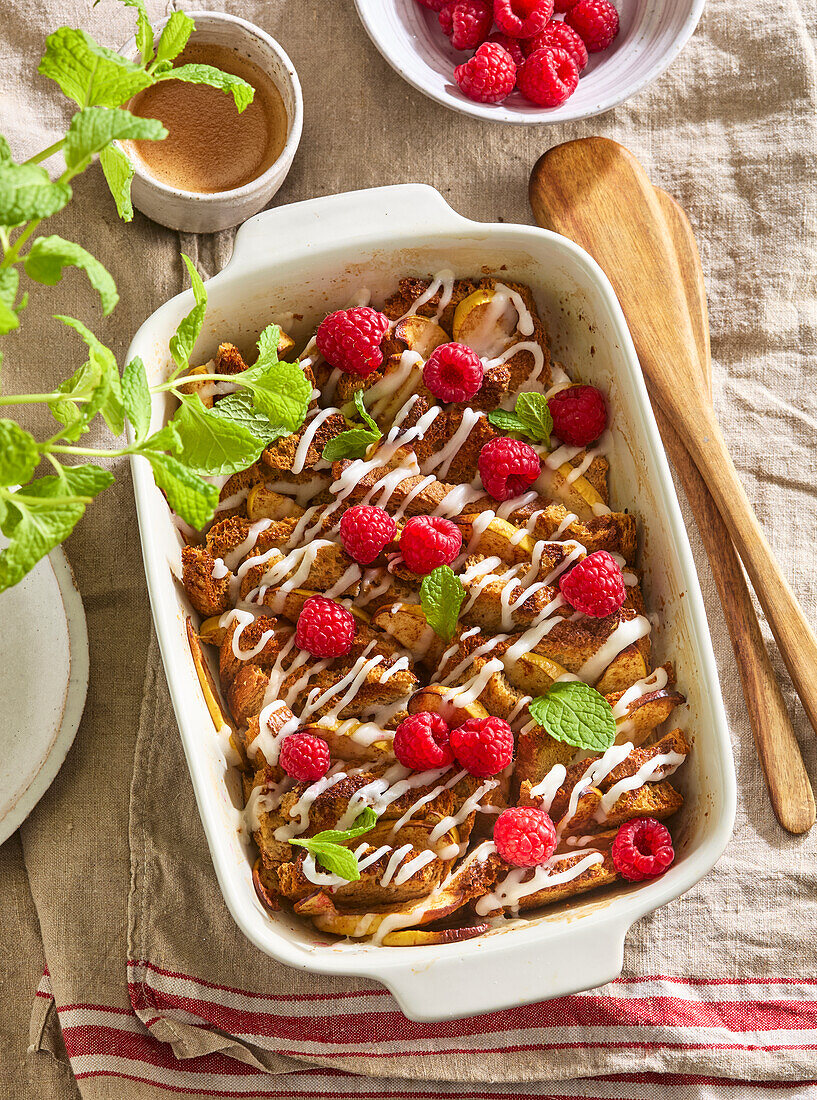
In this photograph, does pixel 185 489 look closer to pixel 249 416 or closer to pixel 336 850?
pixel 249 416

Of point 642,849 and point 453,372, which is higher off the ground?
point 453,372

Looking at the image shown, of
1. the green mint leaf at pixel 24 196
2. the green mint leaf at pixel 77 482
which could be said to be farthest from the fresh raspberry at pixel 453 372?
the green mint leaf at pixel 24 196

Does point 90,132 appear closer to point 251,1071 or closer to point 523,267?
point 523,267

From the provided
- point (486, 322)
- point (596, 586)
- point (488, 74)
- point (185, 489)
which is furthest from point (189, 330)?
point (488, 74)

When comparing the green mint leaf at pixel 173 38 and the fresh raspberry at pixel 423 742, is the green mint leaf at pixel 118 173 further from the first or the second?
the fresh raspberry at pixel 423 742

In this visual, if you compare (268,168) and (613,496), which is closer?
(613,496)

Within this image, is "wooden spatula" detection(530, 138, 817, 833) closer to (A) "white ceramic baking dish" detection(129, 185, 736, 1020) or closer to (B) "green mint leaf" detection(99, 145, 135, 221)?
(A) "white ceramic baking dish" detection(129, 185, 736, 1020)

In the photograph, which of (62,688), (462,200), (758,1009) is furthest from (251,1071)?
(462,200)

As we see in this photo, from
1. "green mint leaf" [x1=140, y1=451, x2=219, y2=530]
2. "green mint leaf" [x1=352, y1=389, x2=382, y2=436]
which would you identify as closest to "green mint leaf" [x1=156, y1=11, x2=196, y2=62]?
"green mint leaf" [x1=140, y1=451, x2=219, y2=530]
